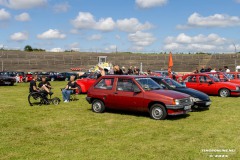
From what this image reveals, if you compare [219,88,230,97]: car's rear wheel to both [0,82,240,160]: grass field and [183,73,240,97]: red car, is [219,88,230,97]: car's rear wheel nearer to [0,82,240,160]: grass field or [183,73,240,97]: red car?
[183,73,240,97]: red car

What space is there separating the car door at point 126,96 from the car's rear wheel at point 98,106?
1.74ft

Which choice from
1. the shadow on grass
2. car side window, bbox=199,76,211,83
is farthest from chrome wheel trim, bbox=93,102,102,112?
car side window, bbox=199,76,211,83

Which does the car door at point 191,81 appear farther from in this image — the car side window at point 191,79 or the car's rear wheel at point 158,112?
the car's rear wheel at point 158,112

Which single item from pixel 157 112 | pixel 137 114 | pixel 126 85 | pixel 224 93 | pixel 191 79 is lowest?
pixel 137 114

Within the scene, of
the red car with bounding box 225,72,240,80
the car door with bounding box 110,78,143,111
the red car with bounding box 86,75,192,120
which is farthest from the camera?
the red car with bounding box 225,72,240,80

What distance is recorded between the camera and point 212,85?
725 inches

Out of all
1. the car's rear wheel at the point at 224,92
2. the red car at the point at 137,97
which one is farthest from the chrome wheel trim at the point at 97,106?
the car's rear wheel at the point at 224,92

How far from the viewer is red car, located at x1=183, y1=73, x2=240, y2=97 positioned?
1814 cm

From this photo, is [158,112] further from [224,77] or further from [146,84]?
[224,77]

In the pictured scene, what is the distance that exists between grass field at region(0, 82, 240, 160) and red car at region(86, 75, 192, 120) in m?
0.36

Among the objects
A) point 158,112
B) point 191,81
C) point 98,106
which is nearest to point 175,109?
point 158,112

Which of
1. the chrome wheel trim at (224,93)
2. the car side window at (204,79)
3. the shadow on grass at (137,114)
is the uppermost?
the car side window at (204,79)

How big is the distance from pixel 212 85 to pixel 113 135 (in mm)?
11349

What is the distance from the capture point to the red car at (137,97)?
1086cm
